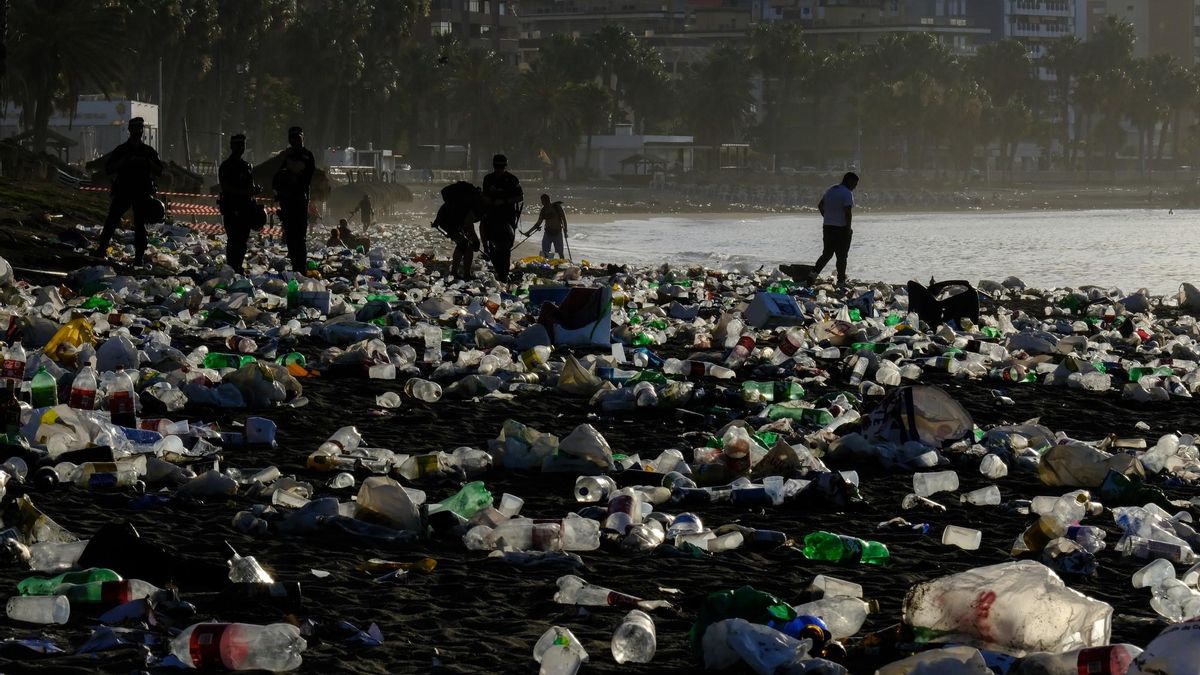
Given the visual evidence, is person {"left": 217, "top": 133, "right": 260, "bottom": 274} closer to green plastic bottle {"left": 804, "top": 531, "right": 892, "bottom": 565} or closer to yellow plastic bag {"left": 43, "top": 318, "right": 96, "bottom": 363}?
yellow plastic bag {"left": 43, "top": 318, "right": 96, "bottom": 363}

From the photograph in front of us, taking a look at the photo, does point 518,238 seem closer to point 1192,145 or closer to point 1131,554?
point 1131,554

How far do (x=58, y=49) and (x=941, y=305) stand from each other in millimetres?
35996

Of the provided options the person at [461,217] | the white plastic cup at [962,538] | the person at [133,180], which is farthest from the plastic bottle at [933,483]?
the person at [133,180]

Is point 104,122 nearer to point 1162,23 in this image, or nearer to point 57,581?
point 57,581

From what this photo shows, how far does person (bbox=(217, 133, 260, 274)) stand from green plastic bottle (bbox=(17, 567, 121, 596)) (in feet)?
32.6

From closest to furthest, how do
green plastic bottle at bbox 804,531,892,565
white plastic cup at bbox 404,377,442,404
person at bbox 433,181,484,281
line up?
green plastic bottle at bbox 804,531,892,565 < white plastic cup at bbox 404,377,442,404 < person at bbox 433,181,484,281

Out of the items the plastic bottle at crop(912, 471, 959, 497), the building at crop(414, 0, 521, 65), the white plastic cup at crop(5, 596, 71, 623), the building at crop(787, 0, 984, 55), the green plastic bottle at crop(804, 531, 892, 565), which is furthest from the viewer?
the building at crop(787, 0, 984, 55)

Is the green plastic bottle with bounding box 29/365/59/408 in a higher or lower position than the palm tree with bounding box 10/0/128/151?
lower

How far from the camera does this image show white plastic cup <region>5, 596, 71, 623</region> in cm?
373

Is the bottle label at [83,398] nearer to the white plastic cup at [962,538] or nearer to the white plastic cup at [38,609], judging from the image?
the white plastic cup at [38,609]

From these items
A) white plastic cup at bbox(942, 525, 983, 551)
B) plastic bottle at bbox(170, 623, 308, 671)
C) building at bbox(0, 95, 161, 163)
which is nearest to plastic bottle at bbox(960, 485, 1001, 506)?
white plastic cup at bbox(942, 525, 983, 551)

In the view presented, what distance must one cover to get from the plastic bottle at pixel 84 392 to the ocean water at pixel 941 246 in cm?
2185

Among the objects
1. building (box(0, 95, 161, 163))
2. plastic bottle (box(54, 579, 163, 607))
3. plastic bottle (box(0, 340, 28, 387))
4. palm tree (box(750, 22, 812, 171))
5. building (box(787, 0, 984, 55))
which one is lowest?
plastic bottle (box(54, 579, 163, 607))

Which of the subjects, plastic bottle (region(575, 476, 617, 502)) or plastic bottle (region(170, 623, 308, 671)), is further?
plastic bottle (region(575, 476, 617, 502))
